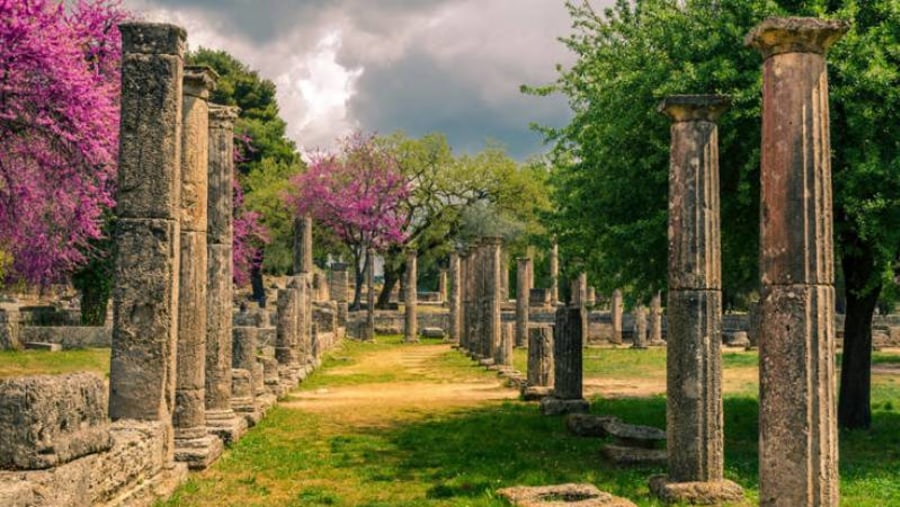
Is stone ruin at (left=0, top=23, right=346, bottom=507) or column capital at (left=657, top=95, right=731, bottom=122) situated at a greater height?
column capital at (left=657, top=95, right=731, bottom=122)

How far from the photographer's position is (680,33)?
1271cm

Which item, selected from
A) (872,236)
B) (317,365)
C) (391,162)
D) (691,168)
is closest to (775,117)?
(691,168)

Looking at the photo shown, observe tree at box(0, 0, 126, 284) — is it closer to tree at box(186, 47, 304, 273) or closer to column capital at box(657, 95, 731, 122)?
column capital at box(657, 95, 731, 122)

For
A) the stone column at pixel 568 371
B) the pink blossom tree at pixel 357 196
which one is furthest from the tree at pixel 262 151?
the stone column at pixel 568 371

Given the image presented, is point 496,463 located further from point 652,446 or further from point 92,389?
point 92,389

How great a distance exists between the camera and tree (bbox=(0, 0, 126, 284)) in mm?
15297

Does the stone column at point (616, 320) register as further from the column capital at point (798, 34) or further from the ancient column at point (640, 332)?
the column capital at point (798, 34)

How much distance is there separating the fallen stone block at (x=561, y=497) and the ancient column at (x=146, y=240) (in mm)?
3767

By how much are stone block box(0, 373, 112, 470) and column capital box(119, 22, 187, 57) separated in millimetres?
3936

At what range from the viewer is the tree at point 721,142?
11250mm

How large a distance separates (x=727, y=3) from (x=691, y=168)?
4.17 metres

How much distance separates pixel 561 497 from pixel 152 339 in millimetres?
4525

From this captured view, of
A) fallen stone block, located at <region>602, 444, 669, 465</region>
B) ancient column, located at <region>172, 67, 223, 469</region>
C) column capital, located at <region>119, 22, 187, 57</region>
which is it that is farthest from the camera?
fallen stone block, located at <region>602, 444, 669, 465</region>

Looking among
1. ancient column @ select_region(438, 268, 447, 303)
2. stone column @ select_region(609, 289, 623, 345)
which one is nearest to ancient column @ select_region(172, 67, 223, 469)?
stone column @ select_region(609, 289, 623, 345)
